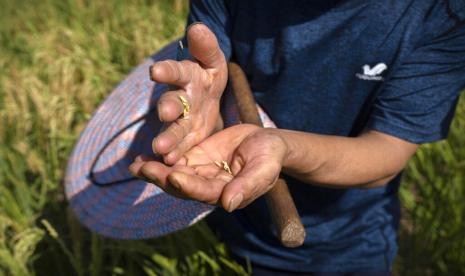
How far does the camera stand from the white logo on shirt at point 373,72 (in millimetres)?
1378

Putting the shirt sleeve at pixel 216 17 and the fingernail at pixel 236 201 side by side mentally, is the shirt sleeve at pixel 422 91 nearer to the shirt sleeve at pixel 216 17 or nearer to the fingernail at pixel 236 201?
the shirt sleeve at pixel 216 17

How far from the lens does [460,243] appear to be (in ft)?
6.24

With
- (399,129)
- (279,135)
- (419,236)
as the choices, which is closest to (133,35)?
(419,236)

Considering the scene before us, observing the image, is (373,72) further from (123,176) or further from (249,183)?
(123,176)

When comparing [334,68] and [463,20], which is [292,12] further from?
[463,20]

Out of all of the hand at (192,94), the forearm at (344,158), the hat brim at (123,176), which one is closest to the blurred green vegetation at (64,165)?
the hat brim at (123,176)

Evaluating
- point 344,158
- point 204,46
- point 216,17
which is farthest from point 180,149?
point 216,17

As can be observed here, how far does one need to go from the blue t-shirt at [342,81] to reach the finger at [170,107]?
1.38 ft

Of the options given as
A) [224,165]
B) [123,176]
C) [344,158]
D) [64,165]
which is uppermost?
[224,165]

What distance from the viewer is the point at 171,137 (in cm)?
103

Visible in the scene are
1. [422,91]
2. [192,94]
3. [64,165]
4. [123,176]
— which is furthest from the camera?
[64,165]

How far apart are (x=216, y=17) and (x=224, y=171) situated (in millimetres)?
527

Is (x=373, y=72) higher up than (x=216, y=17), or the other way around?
(x=216, y=17)

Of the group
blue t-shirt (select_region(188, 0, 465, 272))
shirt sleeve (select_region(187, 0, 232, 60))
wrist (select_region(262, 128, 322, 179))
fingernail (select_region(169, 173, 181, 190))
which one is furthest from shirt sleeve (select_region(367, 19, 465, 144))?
fingernail (select_region(169, 173, 181, 190))
